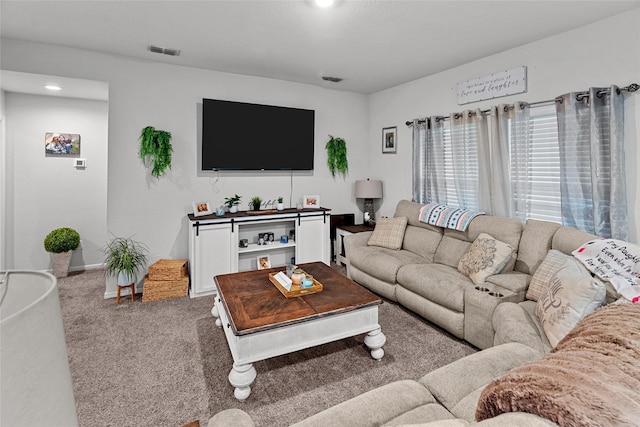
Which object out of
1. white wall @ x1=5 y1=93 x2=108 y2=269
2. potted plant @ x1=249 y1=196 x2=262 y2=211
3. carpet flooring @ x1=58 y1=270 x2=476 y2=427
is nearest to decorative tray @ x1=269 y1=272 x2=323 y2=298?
carpet flooring @ x1=58 y1=270 x2=476 y2=427

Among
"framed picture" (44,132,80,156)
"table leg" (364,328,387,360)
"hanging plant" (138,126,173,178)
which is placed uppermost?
"framed picture" (44,132,80,156)

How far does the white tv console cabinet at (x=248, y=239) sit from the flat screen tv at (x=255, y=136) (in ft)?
2.18

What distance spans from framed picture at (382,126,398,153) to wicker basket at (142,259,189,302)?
322 centimetres

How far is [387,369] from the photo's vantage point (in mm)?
2350

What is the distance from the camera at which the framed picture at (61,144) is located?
4305 millimetres

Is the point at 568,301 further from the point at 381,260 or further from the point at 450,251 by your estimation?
the point at 381,260

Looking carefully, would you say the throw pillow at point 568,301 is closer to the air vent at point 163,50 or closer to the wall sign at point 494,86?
the wall sign at point 494,86

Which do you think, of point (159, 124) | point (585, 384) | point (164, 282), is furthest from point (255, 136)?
point (585, 384)

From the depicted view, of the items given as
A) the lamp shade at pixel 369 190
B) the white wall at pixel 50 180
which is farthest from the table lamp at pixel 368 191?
the white wall at pixel 50 180

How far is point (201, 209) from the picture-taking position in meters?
3.99

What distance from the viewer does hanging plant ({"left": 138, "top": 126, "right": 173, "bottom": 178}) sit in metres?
3.66

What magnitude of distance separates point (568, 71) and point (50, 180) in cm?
597

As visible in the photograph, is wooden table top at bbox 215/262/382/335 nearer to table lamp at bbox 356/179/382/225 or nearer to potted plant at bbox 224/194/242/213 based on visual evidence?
potted plant at bbox 224/194/242/213

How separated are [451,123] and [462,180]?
0.68 m
